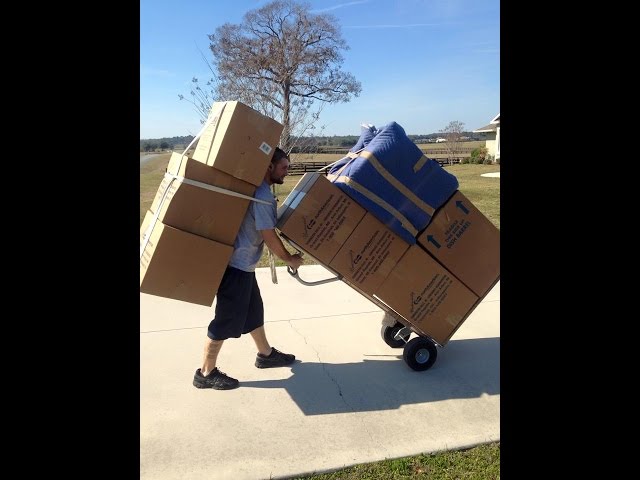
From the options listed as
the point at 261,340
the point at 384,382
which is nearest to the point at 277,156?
the point at 261,340

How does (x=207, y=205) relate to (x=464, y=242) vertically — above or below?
below

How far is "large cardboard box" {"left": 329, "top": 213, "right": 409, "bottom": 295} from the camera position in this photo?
3.16 m

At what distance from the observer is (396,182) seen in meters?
3.14

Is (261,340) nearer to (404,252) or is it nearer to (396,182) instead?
(404,252)

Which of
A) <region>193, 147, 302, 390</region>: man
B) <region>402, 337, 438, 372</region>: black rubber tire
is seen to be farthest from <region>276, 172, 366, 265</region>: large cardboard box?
<region>402, 337, 438, 372</region>: black rubber tire

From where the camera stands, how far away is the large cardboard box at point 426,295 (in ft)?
10.9

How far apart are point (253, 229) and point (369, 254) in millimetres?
776

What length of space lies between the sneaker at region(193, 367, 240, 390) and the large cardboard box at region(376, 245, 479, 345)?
1.20 meters

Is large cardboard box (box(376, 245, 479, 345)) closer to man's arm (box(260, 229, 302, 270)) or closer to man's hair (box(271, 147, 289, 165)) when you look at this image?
man's arm (box(260, 229, 302, 270))

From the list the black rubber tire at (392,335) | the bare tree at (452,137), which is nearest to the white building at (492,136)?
the bare tree at (452,137)
